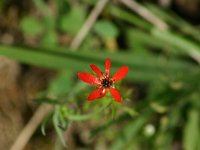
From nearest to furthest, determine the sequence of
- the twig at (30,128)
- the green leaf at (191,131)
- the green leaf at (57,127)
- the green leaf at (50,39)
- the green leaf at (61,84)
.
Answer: the green leaf at (57,127)
the green leaf at (191,131)
the twig at (30,128)
the green leaf at (61,84)
the green leaf at (50,39)

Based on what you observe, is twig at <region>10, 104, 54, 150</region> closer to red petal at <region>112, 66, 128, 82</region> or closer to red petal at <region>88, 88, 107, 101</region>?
red petal at <region>88, 88, 107, 101</region>

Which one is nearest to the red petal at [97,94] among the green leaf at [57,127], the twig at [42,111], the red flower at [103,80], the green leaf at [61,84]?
the red flower at [103,80]

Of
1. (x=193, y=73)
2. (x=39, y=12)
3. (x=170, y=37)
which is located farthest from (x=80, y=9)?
(x=193, y=73)

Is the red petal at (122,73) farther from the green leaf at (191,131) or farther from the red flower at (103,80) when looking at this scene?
the green leaf at (191,131)

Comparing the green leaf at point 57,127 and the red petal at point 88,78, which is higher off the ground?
the red petal at point 88,78

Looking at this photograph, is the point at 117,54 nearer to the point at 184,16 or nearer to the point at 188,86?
the point at 188,86

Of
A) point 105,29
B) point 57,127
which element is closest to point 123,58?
point 105,29
